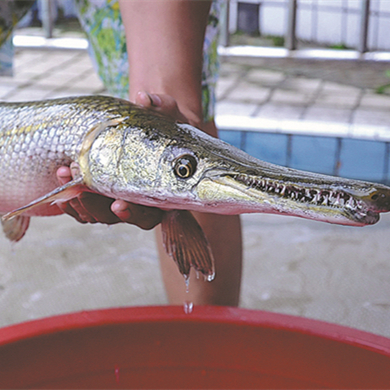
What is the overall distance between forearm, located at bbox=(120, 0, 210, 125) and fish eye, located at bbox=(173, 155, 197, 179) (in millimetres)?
503

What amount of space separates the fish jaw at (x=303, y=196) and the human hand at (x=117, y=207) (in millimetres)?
Result: 268

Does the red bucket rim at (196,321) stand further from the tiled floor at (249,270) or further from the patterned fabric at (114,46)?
the tiled floor at (249,270)

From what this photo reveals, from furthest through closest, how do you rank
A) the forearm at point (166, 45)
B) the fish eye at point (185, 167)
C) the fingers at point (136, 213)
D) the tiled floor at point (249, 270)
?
the tiled floor at point (249, 270) < the forearm at point (166, 45) < the fingers at point (136, 213) < the fish eye at point (185, 167)

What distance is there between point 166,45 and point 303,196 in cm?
87

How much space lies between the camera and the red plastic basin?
1370mm

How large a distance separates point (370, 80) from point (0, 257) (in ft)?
13.1

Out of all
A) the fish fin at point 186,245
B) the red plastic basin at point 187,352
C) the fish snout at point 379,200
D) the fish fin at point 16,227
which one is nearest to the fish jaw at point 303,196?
the fish snout at point 379,200

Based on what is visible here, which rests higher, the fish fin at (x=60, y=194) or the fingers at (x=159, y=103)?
the fingers at (x=159, y=103)

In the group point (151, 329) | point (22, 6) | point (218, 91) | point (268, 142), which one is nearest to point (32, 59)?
point (218, 91)

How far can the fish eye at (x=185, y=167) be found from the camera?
112cm

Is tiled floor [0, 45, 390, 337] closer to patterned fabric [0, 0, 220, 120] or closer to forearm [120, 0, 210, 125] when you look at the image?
patterned fabric [0, 0, 220, 120]

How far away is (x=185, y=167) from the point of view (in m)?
1.12

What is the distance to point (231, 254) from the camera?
1.92 m

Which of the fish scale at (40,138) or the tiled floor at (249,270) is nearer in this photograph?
the fish scale at (40,138)
